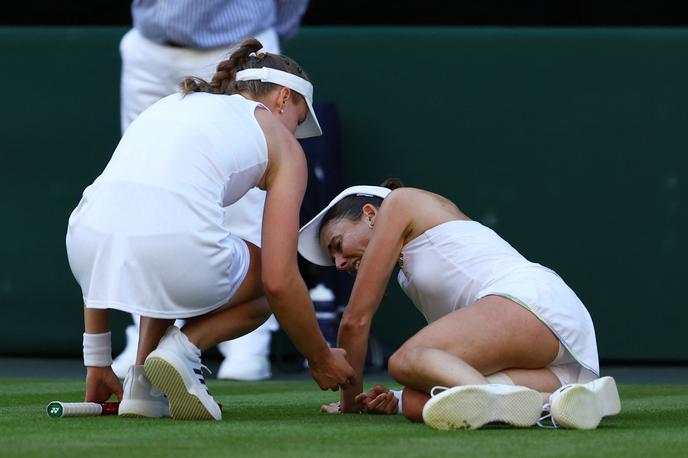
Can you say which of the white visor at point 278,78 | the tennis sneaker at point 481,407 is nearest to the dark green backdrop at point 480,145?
the white visor at point 278,78

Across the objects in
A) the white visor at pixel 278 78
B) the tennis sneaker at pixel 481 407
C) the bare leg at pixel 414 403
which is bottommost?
the bare leg at pixel 414 403

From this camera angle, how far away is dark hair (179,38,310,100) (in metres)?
4.06

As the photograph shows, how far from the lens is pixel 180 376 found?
11.7ft

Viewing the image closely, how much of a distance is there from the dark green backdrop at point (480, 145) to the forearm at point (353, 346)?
8.28 feet

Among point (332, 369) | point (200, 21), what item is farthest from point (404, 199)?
point (200, 21)

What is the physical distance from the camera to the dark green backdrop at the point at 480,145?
6418 mm

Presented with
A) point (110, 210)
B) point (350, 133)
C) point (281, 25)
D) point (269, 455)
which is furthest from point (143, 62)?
point (269, 455)

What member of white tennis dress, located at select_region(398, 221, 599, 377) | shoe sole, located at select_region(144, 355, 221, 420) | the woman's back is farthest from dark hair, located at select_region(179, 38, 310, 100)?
→ shoe sole, located at select_region(144, 355, 221, 420)

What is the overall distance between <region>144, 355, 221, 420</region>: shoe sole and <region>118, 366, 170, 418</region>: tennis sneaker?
0.24 ft

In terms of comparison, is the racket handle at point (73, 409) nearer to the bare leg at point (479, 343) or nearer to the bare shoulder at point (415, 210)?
the bare leg at point (479, 343)

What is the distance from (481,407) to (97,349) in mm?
1129

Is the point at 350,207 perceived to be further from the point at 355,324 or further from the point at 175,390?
the point at 175,390

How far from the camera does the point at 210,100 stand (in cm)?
384

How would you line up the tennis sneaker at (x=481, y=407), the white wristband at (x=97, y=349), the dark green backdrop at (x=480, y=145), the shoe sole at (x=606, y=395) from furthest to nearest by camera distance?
the dark green backdrop at (x=480, y=145)
the white wristband at (x=97, y=349)
the shoe sole at (x=606, y=395)
the tennis sneaker at (x=481, y=407)
